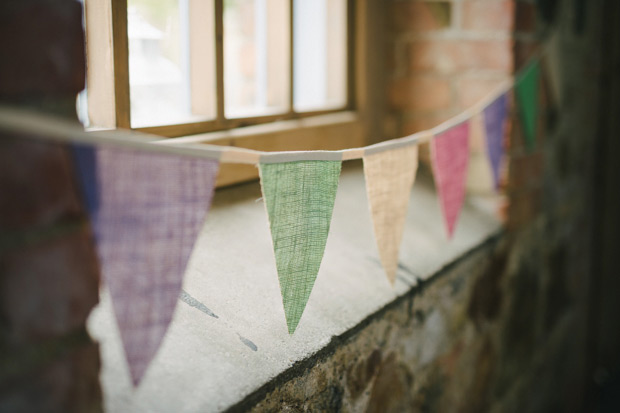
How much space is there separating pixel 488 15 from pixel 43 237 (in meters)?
1.40

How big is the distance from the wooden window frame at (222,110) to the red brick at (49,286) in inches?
16.1

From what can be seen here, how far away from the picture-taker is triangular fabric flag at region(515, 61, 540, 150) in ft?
5.34

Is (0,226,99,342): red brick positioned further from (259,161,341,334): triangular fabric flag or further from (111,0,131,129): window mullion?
(111,0,131,129): window mullion

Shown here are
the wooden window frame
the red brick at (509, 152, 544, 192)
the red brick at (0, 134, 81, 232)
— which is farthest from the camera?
the red brick at (509, 152, 544, 192)

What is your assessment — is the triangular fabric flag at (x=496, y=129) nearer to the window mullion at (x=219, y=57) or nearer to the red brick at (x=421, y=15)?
the red brick at (x=421, y=15)

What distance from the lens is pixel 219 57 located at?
3.65 ft

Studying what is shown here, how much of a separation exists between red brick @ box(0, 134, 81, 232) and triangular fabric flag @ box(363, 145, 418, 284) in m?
0.49

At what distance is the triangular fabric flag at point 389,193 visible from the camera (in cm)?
94

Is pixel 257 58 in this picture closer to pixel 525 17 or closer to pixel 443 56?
pixel 443 56

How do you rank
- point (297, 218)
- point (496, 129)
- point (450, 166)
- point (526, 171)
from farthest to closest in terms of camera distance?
1. point (526, 171)
2. point (496, 129)
3. point (450, 166)
4. point (297, 218)

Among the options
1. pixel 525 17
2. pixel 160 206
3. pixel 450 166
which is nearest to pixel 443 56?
pixel 525 17

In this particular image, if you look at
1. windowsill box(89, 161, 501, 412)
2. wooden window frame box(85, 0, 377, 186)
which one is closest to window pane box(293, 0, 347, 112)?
wooden window frame box(85, 0, 377, 186)

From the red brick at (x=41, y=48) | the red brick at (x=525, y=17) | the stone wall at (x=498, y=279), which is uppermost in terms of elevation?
the red brick at (x=525, y=17)

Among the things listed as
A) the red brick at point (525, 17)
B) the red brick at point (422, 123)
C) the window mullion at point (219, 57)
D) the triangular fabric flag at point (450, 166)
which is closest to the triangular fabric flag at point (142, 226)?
the window mullion at point (219, 57)
